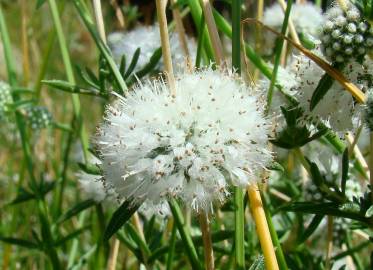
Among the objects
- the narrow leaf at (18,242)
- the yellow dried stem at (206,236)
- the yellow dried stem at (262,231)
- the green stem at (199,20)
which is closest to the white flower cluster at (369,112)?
the yellow dried stem at (262,231)

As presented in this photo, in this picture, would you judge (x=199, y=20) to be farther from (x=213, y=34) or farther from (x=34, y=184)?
(x=34, y=184)

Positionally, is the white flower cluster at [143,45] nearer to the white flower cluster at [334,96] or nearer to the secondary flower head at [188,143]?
the white flower cluster at [334,96]

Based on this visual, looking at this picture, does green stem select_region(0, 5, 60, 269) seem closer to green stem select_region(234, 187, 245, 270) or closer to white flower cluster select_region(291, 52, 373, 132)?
green stem select_region(234, 187, 245, 270)

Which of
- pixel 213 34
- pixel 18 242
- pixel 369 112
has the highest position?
pixel 213 34

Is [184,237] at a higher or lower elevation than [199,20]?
lower

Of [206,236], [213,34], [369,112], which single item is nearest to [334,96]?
[369,112]

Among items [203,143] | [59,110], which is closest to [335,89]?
[203,143]

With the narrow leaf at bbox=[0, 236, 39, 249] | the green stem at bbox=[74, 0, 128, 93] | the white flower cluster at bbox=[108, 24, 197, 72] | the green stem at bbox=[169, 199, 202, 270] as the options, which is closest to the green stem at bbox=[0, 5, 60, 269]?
the narrow leaf at bbox=[0, 236, 39, 249]

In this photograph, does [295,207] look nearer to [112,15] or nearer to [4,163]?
[4,163]
